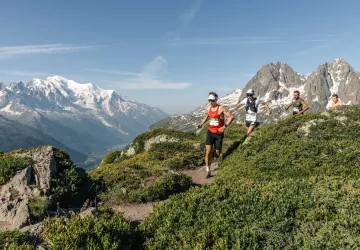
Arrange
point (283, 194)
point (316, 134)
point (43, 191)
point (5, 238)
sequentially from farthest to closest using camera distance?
point (316, 134) < point (43, 191) < point (283, 194) < point (5, 238)

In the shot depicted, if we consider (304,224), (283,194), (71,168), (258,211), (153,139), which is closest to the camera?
(304,224)

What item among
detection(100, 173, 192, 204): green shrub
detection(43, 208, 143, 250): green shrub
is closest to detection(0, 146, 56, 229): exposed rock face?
detection(43, 208, 143, 250): green shrub

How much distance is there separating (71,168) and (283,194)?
9019mm

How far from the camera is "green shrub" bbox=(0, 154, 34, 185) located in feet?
36.3

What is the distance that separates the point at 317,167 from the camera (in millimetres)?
12242

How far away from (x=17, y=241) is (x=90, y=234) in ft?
6.06

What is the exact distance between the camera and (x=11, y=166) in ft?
37.7

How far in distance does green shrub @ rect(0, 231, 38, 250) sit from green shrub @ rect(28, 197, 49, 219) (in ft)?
5.39

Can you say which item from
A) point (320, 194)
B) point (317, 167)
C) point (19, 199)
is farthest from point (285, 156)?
point (19, 199)

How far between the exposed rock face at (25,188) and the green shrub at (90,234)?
1.71 meters

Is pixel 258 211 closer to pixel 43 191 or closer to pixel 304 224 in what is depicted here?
pixel 304 224

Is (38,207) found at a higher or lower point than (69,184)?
lower

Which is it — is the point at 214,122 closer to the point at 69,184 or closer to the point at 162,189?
the point at 162,189

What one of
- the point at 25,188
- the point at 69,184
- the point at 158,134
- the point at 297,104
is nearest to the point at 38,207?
the point at 25,188
